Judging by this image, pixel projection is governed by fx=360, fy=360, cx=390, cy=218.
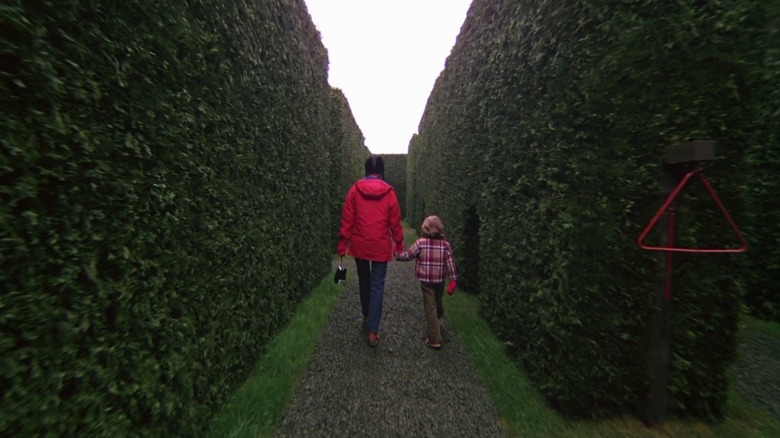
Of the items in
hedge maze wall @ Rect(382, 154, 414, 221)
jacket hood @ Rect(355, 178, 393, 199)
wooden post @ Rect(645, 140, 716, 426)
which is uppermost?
hedge maze wall @ Rect(382, 154, 414, 221)

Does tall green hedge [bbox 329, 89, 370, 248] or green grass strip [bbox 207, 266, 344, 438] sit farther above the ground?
tall green hedge [bbox 329, 89, 370, 248]

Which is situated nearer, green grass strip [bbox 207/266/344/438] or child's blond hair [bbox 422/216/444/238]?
green grass strip [bbox 207/266/344/438]

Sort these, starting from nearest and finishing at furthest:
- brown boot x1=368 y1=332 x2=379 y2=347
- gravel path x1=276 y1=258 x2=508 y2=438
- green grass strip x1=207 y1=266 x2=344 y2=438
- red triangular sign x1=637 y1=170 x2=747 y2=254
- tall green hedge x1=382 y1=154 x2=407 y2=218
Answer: red triangular sign x1=637 y1=170 x2=747 y2=254 < green grass strip x1=207 y1=266 x2=344 y2=438 < gravel path x1=276 y1=258 x2=508 y2=438 < brown boot x1=368 y1=332 x2=379 y2=347 < tall green hedge x1=382 y1=154 x2=407 y2=218

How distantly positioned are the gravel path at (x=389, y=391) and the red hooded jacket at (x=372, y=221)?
3.67 feet

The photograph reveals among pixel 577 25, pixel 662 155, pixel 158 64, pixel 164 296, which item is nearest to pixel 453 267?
pixel 662 155

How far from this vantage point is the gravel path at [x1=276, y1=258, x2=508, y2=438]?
9.32 ft

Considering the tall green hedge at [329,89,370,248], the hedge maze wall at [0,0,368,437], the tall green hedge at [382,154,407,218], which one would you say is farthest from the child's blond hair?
the tall green hedge at [382,154,407,218]

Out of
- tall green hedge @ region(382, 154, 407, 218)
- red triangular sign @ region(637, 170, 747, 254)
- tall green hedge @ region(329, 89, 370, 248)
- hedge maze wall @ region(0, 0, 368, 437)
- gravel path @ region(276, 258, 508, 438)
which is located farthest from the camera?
tall green hedge @ region(382, 154, 407, 218)

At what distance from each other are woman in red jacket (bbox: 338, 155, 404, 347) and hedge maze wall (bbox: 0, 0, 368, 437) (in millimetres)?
1134

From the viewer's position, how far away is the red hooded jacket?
4.40 meters

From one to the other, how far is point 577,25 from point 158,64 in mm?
3134

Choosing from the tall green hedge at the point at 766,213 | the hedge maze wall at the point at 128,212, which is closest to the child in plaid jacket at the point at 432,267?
the hedge maze wall at the point at 128,212

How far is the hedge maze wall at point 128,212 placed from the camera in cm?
130

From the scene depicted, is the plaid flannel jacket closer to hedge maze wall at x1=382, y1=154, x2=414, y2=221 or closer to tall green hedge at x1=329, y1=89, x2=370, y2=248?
tall green hedge at x1=329, y1=89, x2=370, y2=248
